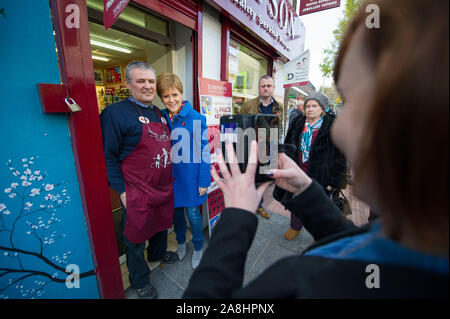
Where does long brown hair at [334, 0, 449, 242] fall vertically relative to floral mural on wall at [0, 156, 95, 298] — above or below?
above

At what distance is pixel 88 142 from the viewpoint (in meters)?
1.37

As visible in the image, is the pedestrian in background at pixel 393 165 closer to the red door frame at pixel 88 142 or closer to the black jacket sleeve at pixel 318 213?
the black jacket sleeve at pixel 318 213

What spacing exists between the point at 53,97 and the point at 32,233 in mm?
913

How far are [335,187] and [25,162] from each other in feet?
9.28

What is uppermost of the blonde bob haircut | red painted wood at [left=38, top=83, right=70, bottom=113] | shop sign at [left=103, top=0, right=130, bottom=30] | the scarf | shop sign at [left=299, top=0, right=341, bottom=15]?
shop sign at [left=299, top=0, right=341, bottom=15]

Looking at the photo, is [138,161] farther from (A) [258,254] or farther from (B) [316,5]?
(B) [316,5]

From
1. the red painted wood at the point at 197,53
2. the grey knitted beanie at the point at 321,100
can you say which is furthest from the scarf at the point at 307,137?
the red painted wood at the point at 197,53

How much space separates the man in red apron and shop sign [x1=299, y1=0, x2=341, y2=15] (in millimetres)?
4309

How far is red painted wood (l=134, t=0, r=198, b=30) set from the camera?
176cm

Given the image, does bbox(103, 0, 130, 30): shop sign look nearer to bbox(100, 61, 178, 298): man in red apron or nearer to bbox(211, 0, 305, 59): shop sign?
bbox(100, 61, 178, 298): man in red apron

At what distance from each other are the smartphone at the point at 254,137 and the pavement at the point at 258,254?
1660 millimetres

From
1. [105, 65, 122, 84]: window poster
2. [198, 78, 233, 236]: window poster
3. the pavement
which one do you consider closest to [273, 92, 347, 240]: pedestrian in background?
the pavement

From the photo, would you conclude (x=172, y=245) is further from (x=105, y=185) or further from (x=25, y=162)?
(x=25, y=162)

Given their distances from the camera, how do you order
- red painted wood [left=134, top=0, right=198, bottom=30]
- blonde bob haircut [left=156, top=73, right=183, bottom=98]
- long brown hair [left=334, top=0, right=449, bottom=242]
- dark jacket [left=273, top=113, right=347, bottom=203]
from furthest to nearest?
1. dark jacket [left=273, top=113, right=347, bottom=203]
2. blonde bob haircut [left=156, top=73, right=183, bottom=98]
3. red painted wood [left=134, top=0, right=198, bottom=30]
4. long brown hair [left=334, top=0, right=449, bottom=242]
